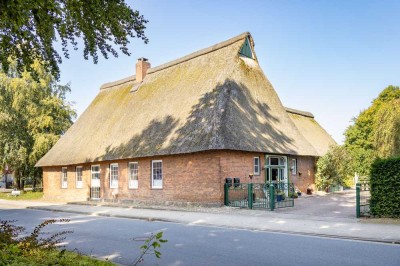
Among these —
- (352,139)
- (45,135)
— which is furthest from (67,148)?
(352,139)

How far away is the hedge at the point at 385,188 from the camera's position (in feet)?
40.6

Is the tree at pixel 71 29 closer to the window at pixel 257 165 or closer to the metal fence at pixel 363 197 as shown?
the metal fence at pixel 363 197

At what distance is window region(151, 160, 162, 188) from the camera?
21.6m

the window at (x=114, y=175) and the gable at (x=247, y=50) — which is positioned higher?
the gable at (x=247, y=50)

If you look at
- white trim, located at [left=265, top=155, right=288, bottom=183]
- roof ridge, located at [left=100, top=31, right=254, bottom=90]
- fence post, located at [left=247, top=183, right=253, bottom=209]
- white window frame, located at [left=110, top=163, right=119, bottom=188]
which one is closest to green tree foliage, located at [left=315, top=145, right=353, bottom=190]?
white trim, located at [left=265, top=155, right=288, bottom=183]

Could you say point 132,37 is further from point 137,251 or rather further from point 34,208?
point 34,208

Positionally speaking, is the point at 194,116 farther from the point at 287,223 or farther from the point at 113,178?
the point at 287,223

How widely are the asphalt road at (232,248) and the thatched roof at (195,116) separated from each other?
7.59 meters

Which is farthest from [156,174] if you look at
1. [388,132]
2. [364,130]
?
[364,130]

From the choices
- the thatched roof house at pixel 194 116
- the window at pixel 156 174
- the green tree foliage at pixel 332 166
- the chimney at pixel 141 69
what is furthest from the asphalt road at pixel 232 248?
the chimney at pixel 141 69

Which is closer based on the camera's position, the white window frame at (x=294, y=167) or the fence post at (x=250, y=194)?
the fence post at (x=250, y=194)

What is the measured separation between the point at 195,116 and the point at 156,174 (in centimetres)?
447

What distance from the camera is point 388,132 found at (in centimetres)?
2216

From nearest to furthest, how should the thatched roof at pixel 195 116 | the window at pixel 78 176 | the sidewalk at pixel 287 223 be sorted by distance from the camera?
the sidewalk at pixel 287 223, the thatched roof at pixel 195 116, the window at pixel 78 176
